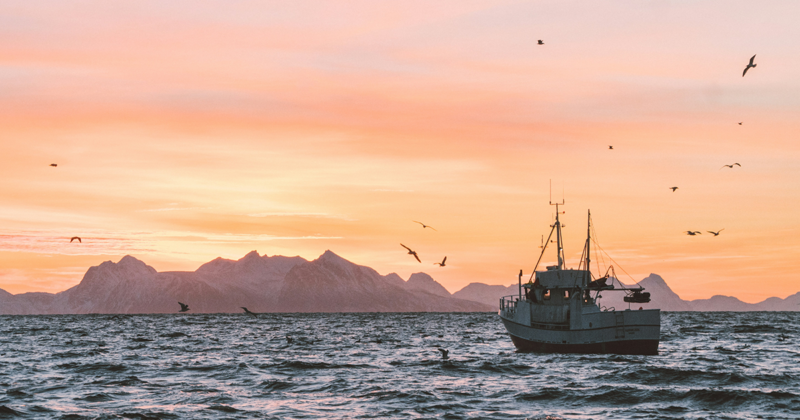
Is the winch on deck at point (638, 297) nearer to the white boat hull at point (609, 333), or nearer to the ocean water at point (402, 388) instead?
the white boat hull at point (609, 333)

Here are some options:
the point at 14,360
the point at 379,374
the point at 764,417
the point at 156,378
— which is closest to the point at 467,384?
the point at 379,374

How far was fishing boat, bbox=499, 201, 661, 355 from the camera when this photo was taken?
52.4 meters

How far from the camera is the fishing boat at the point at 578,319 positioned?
5244 centimetres

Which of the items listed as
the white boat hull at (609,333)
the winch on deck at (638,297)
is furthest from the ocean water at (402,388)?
the winch on deck at (638,297)

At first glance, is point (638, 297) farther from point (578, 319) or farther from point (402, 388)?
point (402, 388)

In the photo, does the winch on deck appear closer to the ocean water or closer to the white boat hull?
the white boat hull

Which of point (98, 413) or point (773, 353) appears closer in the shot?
point (98, 413)

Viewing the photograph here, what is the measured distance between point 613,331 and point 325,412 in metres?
30.1

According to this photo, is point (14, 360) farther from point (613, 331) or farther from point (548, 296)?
point (613, 331)

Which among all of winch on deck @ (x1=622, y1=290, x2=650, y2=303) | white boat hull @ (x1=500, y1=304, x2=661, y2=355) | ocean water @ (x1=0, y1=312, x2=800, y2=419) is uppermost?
winch on deck @ (x1=622, y1=290, x2=650, y2=303)

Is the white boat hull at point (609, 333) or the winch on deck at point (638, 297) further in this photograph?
the winch on deck at point (638, 297)

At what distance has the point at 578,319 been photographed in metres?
53.4

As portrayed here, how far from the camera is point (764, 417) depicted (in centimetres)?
2827

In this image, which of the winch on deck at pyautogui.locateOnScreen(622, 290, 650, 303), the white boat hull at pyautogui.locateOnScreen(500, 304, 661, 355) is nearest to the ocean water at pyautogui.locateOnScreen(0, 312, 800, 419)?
the white boat hull at pyautogui.locateOnScreen(500, 304, 661, 355)
